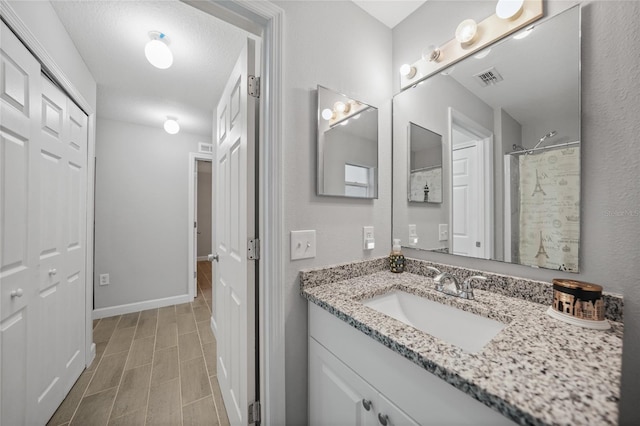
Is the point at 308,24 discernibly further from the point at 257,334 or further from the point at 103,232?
the point at 103,232

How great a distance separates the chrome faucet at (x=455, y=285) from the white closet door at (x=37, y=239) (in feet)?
6.07

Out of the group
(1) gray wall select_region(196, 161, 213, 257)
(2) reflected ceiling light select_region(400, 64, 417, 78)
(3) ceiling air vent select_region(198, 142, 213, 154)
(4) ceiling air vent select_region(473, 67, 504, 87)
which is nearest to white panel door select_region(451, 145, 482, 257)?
(4) ceiling air vent select_region(473, 67, 504, 87)

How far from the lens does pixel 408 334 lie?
651 millimetres

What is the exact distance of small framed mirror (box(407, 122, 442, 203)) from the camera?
128cm

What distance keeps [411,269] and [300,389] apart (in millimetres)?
802

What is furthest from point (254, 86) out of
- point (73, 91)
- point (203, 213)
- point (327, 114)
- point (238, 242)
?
point (203, 213)

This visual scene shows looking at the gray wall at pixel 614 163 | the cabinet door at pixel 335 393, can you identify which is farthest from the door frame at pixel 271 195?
the gray wall at pixel 614 163

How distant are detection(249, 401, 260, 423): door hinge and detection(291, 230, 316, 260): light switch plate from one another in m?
0.69

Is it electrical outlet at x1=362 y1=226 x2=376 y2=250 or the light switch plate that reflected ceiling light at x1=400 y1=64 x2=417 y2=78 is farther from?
the light switch plate

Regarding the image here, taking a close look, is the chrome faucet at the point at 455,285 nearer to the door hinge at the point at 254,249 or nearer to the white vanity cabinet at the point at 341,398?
the white vanity cabinet at the point at 341,398

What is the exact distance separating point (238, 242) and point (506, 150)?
4.14ft

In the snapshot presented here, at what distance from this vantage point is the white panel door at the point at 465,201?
44.1 inches

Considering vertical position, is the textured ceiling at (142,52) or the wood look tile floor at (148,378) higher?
the textured ceiling at (142,52)

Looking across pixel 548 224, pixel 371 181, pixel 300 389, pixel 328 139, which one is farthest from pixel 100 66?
pixel 548 224
